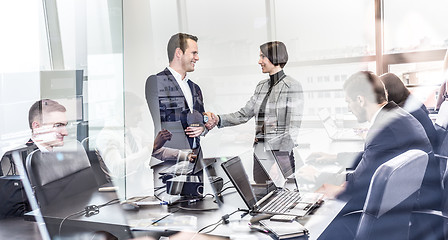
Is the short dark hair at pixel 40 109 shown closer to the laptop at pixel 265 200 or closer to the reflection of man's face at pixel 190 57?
the reflection of man's face at pixel 190 57

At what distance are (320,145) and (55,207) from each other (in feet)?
3.38

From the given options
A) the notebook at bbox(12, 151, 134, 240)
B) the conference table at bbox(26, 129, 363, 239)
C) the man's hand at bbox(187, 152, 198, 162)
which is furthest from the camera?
the man's hand at bbox(187, 152, 198, 162)

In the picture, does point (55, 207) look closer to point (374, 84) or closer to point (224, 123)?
point (224, 123)

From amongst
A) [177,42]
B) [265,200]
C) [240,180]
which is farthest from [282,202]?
[177,42]

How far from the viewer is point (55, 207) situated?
1.35 metres

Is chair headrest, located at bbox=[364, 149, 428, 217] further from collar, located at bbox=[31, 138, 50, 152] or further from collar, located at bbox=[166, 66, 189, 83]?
collar, located at bbox=[31, 138, 50, 152]

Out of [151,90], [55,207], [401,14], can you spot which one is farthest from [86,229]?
[401,14]

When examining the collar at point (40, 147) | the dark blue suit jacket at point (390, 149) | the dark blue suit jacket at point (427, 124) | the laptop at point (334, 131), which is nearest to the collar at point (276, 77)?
the laptop at point (334, 131)

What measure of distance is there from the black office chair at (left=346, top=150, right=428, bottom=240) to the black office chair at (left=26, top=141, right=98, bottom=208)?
108 centimetres

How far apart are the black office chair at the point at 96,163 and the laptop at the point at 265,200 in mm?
695

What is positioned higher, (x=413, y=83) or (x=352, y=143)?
(x=413, y=83)

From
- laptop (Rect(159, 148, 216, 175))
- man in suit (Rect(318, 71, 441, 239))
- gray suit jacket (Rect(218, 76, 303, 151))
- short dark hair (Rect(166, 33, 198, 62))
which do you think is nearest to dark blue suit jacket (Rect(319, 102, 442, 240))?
man in suit (Rect(318, 71, 441, 239))

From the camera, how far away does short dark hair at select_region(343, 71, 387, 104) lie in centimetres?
112

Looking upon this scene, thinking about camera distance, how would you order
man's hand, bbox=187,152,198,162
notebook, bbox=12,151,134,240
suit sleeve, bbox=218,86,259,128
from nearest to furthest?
notebook, bbox=12,151,134,240, man's hand, bbox=187,152,198,162, suit sleeve, bbox=218,86,259,128
